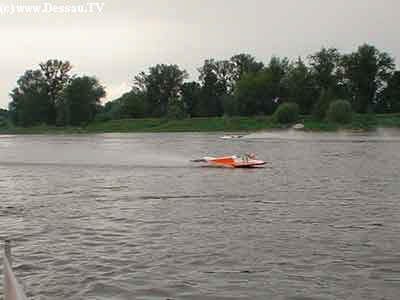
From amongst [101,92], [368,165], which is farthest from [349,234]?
[101,92]

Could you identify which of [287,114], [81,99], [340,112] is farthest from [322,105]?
[81,99]

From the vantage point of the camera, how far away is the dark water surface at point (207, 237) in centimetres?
1216

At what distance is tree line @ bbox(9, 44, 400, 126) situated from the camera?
139500mm

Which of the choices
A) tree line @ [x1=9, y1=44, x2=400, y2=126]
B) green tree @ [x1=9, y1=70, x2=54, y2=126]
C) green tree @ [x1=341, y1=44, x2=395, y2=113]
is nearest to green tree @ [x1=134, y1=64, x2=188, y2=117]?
tree line @ [x1=9, y1=44, x2=400, y2=126]

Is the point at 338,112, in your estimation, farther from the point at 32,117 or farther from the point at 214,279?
the point at 214,279

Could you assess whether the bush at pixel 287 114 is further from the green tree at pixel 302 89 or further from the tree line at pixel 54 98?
the tree line at pixel 54 98

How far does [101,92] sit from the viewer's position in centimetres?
16475

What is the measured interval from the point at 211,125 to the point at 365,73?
117 feet

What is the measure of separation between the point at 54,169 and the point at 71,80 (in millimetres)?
128584

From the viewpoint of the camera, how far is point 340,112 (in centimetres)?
11488

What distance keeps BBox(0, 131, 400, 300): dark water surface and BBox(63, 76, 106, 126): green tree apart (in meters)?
126

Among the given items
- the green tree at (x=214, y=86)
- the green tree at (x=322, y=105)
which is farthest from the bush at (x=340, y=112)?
the green tree at (x=214, y=86)

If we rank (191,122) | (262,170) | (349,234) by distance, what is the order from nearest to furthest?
(349,234)
(262,170)
(191,122)

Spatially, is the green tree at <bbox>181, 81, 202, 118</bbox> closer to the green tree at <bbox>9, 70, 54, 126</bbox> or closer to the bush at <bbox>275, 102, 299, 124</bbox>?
the green tree at <bbox>9, 70, 54, 126</bbox>
